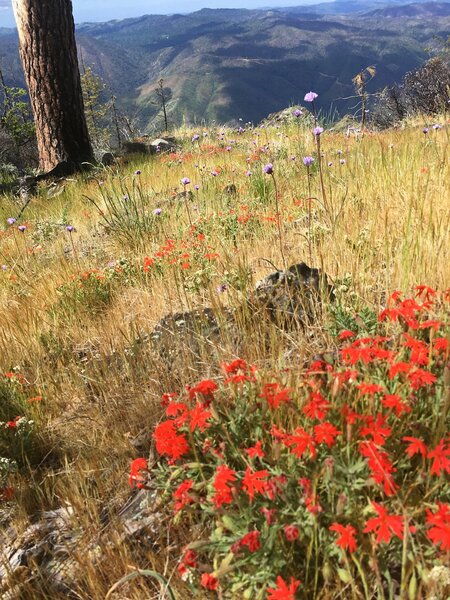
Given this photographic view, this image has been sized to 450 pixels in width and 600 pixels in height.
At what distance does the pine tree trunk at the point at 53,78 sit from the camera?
6.63 metres

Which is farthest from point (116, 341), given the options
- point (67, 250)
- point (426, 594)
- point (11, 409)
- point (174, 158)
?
point (174, 158)

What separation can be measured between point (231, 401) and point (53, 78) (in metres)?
7.00

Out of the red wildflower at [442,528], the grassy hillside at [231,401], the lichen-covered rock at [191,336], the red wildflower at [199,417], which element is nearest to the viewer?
the red wildflower at [442,528]

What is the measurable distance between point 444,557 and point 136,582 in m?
0.81

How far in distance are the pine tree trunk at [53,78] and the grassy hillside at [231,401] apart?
165 inches

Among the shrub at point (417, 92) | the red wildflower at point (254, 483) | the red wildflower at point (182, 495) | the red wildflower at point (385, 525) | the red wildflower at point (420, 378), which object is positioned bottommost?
the red wildflower at point (182, 495)

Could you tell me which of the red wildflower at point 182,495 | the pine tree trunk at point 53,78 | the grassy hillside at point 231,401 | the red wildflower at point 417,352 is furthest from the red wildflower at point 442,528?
the pine tree trunk at point 53,78

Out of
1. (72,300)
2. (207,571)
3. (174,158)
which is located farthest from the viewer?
(174,158)

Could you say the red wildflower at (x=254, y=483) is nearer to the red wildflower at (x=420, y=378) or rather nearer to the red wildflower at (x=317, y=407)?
the red wildflower at (x=317, y=407)

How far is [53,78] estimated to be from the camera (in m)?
6.91

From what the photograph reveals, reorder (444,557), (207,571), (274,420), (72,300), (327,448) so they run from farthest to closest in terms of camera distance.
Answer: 1. (72,300)
2. (274,420)
3. (327,448)
4. (207,571)
5. (444,557)

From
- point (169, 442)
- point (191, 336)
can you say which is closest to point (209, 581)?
point (169, 442)

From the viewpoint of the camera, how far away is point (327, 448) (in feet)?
4.10

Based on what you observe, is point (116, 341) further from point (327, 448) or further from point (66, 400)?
point (327, 448)
